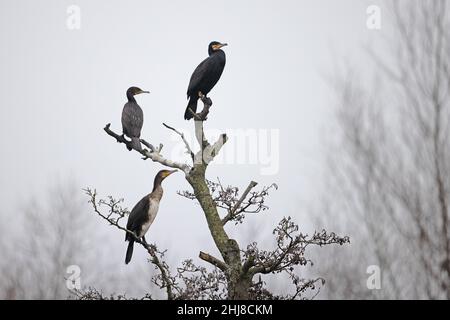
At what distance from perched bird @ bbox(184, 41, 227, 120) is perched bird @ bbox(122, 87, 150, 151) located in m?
0.87

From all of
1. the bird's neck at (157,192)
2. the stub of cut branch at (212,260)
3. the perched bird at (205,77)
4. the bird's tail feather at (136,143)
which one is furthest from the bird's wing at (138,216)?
the perched bird at (205,77)

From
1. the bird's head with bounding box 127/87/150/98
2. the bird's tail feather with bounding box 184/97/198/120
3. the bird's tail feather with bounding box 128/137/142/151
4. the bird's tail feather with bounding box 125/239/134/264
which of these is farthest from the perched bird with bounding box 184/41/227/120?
the bird's tail feather with bounding box 125/239/134/264

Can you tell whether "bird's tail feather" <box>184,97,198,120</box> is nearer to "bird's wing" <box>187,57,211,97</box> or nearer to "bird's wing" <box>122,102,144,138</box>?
"bird's wing" <box>187,57,211,97</box>

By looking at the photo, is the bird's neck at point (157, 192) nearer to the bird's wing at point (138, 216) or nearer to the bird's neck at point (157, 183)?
the bird's neck at point (157, 183)

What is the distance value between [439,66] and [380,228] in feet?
5.74

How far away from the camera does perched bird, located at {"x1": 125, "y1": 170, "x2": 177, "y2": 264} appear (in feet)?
22.1

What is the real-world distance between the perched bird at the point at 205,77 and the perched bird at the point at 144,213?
199 cm

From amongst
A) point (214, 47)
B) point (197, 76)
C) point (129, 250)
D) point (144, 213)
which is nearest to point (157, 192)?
point (144, 213)

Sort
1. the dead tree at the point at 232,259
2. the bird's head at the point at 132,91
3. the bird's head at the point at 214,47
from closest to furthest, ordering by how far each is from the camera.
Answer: the dead tree at the point at 232,259 < the bird's head at the point at 132,91 < the bird's head at the point at 214,47

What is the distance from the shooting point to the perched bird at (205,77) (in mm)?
8867

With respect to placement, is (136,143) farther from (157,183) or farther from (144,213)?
(144,213)

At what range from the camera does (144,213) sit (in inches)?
271
